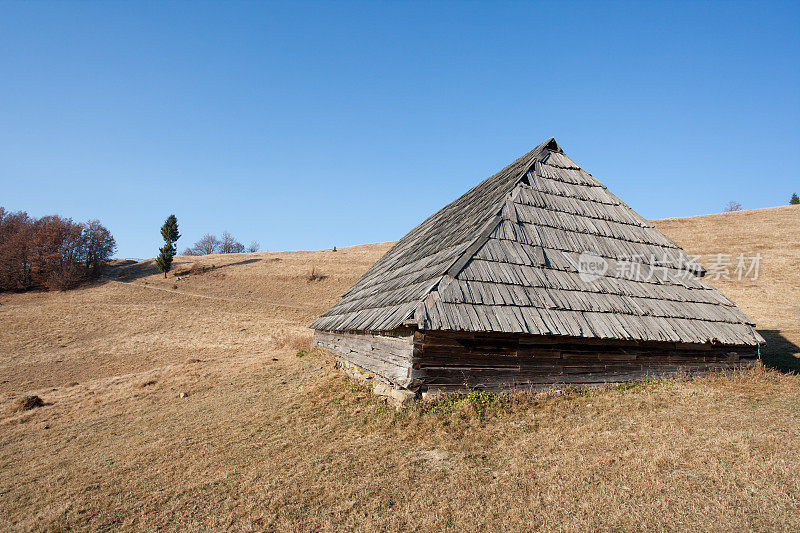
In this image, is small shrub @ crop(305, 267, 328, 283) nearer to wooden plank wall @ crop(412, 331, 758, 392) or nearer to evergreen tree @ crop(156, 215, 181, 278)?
evergreen tree @ crop(156, 215, 181, 278)

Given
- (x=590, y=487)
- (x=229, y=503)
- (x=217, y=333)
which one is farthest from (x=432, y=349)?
(x=217, y=333)

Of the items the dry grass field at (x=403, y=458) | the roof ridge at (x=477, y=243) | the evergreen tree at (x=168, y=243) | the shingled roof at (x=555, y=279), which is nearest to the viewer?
the dry grass field at (x=403, y=458)

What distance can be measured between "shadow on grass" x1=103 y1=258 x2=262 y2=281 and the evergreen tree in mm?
1560

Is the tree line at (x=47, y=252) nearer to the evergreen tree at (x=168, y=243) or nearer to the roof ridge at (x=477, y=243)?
the evergreen tree at (x=168, y=243)

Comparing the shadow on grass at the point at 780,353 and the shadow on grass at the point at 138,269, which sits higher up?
the shadow on grass at the point at 138,269

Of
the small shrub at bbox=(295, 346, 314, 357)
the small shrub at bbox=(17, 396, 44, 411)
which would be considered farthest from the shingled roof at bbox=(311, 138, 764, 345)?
the small shrub at bbox=(17, 396, 44, 411)

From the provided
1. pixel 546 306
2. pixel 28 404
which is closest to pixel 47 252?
pixel 28 404

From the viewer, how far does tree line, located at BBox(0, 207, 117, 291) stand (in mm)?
40781

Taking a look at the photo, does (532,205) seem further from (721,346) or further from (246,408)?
(246,408)
